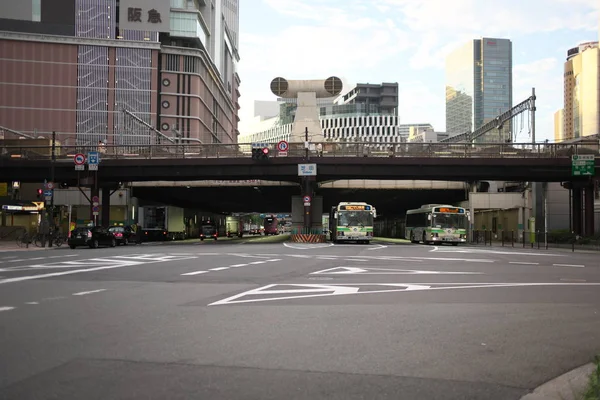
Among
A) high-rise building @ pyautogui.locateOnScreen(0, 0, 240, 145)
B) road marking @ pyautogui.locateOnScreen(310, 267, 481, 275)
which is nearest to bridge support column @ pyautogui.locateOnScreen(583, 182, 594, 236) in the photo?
road marking @ pyautogui.locateOnScreen(310, 267, 481, 275)

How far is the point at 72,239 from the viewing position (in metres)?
38.1

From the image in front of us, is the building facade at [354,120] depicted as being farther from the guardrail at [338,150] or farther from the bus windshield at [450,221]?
the bus windshield at [450,221]

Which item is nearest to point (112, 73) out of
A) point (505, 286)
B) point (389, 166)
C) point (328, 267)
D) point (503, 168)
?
point (389, 166)

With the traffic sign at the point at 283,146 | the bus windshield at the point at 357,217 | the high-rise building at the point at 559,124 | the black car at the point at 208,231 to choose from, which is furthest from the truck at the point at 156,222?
the high-rise building at the point at 559,124

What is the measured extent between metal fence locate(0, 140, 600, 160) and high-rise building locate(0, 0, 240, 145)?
40.5 metres

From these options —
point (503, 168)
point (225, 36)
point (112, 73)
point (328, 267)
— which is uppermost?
point (225, 36)

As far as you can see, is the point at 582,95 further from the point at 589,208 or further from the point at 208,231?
the point at 208,231

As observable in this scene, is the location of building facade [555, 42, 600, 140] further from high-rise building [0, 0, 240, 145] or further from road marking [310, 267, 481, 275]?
road marking [310, 267, 481, 275]

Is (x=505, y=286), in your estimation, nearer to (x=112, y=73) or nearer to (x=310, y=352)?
(x=310, y=352)

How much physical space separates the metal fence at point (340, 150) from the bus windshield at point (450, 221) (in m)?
5.76

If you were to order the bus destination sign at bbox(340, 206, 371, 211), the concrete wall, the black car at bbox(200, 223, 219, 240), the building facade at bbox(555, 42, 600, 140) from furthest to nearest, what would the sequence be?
the building facade at bbox(555, 42, 600, 140), the black car at bbox(200, 223, 219, 240), the concrete wall, the bus destination sign at bbox(340, 206, 371, 211)

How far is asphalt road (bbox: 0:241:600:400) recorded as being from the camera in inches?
205

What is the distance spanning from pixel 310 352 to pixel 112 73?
330 feet

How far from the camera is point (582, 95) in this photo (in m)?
138
